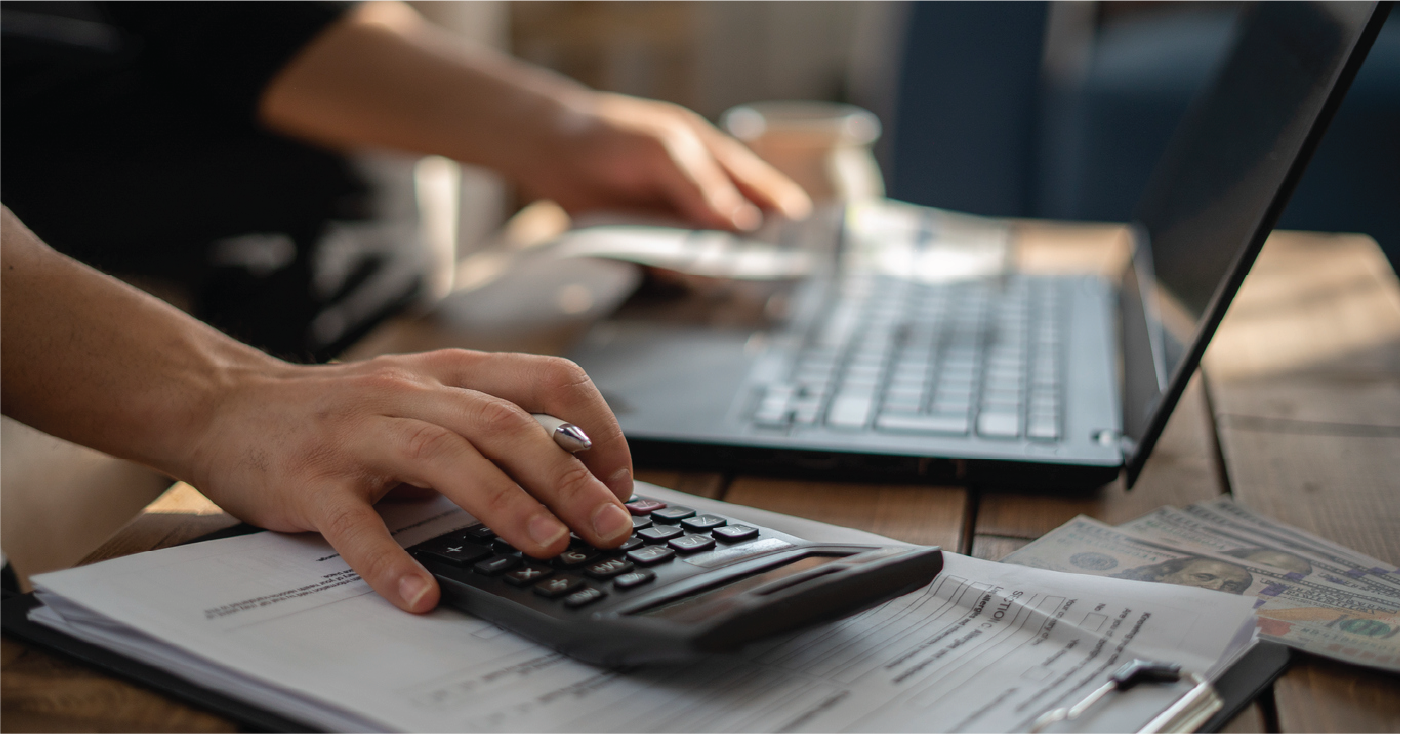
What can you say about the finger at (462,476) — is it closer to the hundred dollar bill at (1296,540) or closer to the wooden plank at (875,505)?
the wooden plank at (875,505)

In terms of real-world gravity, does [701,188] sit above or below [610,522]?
above

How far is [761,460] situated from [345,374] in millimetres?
217

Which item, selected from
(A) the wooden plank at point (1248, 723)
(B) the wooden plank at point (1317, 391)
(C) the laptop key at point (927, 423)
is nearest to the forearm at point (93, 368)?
(C) the laptop key at point (927, 423)

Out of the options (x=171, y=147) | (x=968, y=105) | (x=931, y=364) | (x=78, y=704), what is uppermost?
(x=968, y=105)

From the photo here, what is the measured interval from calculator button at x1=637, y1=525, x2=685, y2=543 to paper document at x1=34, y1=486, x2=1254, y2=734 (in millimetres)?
61

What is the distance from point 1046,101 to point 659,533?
6.35ft

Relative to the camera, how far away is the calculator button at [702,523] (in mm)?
408

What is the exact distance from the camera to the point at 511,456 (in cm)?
41

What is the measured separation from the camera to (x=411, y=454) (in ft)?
1.37

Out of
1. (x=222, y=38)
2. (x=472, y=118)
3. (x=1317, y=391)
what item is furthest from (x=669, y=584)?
(x=222, y=38)

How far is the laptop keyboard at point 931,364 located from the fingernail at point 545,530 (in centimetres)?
20

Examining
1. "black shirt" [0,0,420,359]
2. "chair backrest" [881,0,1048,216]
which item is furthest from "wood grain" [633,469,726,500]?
"chair backrest" [881,0,1048,216]

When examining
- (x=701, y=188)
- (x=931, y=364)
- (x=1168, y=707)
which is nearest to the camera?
(x=1168, y=707)

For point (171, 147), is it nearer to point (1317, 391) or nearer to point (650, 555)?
point (650, 555)
